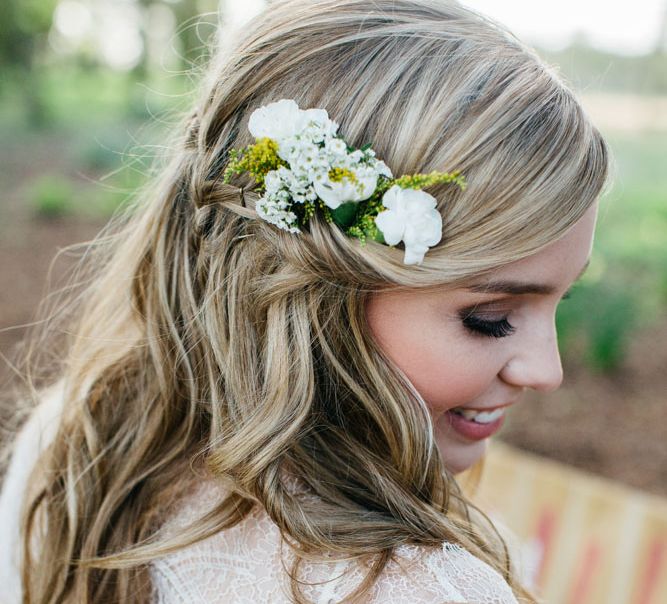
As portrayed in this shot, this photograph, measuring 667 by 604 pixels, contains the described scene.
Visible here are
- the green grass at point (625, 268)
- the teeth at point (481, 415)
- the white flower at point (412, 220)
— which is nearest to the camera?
the white flower at point (412, 220)

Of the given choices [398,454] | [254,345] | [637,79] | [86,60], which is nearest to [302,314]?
[254,345]

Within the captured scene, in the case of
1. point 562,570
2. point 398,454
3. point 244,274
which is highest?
point 244,274

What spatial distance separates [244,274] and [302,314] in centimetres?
15

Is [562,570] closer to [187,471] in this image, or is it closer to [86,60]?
[187,471]

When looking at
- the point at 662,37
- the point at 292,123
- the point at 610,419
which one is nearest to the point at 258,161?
the point at 292,123

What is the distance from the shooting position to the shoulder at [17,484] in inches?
75.9

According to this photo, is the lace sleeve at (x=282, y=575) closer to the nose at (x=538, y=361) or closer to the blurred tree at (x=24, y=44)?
the nose at (x=538, y=361)

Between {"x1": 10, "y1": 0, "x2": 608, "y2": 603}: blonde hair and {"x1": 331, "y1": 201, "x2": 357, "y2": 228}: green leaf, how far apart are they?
0.08 ft

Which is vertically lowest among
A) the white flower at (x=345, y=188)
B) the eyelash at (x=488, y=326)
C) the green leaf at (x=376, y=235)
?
the eyelash at (x=488, y=326)

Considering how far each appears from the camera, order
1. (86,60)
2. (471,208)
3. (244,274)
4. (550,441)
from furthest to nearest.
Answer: (86,60)
(550,441)
(244,274)
(471,208)

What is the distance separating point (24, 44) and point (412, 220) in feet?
51.6

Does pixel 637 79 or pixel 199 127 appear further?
pixel 637 79

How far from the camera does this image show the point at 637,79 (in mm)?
8281

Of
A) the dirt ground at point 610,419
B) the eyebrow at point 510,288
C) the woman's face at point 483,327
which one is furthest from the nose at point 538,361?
the dirt ground at point 610,419
